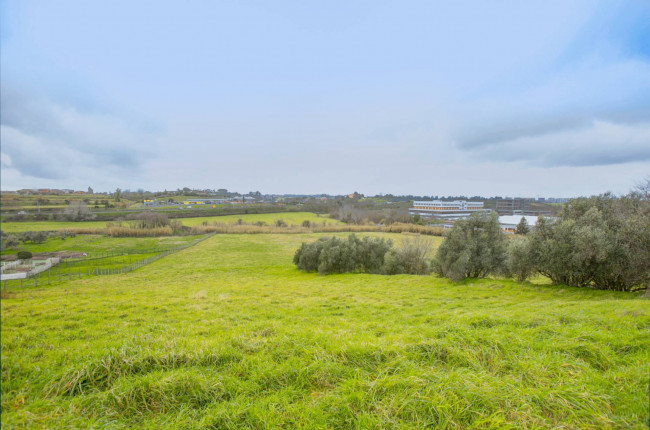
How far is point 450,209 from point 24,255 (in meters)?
26.2

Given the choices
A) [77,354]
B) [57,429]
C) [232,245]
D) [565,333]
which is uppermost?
[57,429]

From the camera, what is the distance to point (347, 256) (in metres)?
26.7

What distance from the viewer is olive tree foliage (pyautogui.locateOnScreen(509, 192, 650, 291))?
37.9ft

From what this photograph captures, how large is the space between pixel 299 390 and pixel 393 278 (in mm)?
19211

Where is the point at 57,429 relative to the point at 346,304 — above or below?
above

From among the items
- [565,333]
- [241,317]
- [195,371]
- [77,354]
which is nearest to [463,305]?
[565,333]

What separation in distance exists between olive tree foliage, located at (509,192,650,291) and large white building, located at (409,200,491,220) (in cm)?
555

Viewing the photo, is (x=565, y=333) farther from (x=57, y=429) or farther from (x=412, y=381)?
(x=57, y=429)

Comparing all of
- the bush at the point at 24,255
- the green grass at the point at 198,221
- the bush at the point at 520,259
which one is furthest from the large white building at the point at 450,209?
the bush at the point at 24,255

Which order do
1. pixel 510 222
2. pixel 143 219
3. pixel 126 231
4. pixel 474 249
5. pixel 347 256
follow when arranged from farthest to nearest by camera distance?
pixel 347 256 < pixel 510 222 < pixel 474 249 < pixel 126 231 < pixel 143 219

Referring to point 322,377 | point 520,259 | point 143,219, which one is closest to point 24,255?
point 322,377

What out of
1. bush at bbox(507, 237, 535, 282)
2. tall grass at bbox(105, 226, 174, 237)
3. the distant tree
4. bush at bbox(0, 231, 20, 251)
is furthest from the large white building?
bush at bbox(0, 231, 20, 251)

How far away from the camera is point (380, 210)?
50.5 meters

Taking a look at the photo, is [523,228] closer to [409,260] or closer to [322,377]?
[409,260]
